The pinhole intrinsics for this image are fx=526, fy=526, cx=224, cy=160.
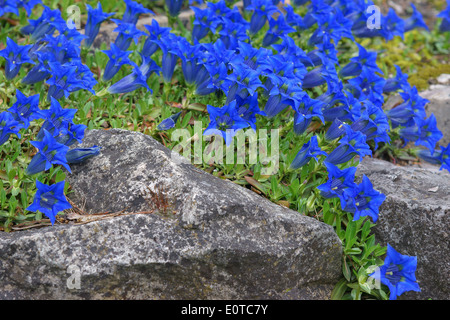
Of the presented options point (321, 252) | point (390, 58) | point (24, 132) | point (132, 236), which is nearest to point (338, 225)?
point (321, 252)

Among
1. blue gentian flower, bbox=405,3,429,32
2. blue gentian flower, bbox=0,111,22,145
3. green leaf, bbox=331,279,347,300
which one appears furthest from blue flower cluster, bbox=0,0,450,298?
blue gentian flower, bbox=405,3,429,32

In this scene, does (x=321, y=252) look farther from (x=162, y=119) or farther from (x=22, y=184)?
(x=22, y=184)

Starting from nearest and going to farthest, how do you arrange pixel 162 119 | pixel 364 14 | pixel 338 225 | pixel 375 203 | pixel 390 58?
pixel 375 203, pixel 338 225, pixel 162 119, pixel 364 14, pixel 390 58

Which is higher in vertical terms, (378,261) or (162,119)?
(162,119)

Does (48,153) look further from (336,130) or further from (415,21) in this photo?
(415,21)

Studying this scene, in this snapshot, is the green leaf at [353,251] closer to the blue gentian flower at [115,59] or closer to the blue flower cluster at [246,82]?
the blue flower cluster at [246,82]

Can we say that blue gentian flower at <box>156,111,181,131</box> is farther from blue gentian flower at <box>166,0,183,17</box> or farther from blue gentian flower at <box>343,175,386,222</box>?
blue gentian flower at <box>166,0,183,17</box>

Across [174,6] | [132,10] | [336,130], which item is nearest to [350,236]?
[336,130]
